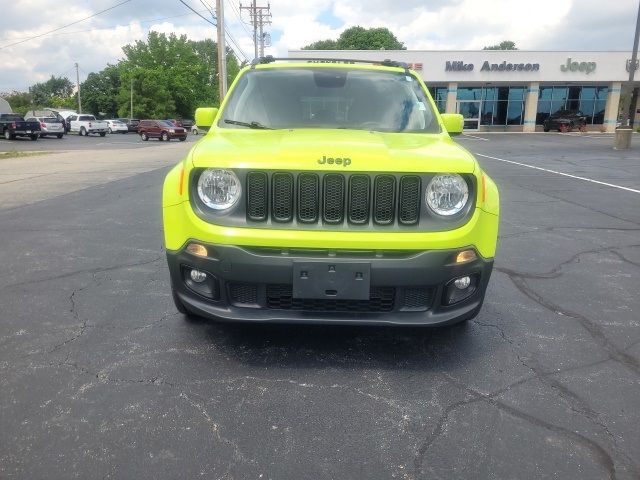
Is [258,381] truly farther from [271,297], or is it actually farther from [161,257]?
[161,257]

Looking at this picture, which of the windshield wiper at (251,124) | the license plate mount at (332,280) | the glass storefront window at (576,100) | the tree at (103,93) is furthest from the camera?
the tree at (103,93)

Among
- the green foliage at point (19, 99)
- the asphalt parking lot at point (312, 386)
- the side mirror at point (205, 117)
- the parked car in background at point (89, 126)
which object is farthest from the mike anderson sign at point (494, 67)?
the green foliage at point (19, 99)

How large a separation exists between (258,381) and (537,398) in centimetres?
154

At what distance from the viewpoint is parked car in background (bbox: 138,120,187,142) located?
38469 millimetres

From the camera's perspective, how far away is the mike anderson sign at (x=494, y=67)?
4259 centimetres

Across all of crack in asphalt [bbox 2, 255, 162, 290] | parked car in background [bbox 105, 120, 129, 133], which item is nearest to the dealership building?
parked car in background [bbox 105, 120, 129, 133]

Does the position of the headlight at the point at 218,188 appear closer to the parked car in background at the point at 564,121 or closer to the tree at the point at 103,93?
the parked car in background at the point at 564,121

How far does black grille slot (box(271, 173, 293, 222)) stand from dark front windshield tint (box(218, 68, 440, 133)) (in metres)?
1.18

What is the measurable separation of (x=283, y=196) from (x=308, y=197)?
0.14 m

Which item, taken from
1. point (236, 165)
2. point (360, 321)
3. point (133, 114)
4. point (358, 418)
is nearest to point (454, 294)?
point (360, 321)

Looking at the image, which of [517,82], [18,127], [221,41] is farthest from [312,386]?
[517,82]

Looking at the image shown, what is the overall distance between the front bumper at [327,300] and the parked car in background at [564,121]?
45.8 meters

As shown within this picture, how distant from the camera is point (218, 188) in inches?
119

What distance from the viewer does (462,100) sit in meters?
45.5
